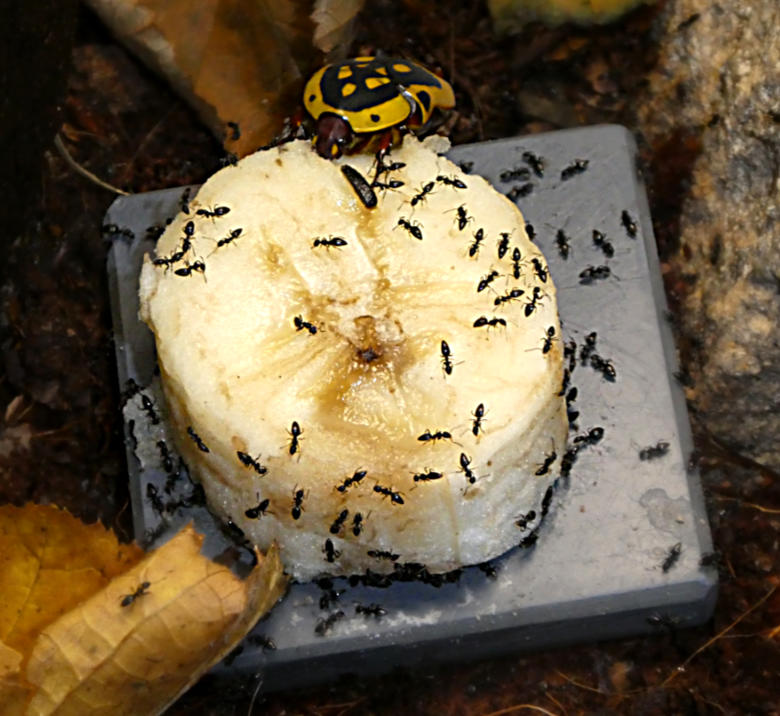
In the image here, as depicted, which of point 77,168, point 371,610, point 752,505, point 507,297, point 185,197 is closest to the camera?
point 507,297

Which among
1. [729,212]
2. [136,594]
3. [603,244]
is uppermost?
[136,594]

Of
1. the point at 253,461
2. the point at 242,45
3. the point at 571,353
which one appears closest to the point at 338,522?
the point at 253,461

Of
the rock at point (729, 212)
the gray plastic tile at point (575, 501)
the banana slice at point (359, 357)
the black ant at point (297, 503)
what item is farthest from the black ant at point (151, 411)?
the rock at point (729, 212)

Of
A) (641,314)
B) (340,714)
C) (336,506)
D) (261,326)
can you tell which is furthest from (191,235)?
(340,714)

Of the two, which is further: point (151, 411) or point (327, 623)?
point (151, 411)

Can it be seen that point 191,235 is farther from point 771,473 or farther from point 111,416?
point 771,473

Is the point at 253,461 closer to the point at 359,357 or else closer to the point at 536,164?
the point at 359,357
